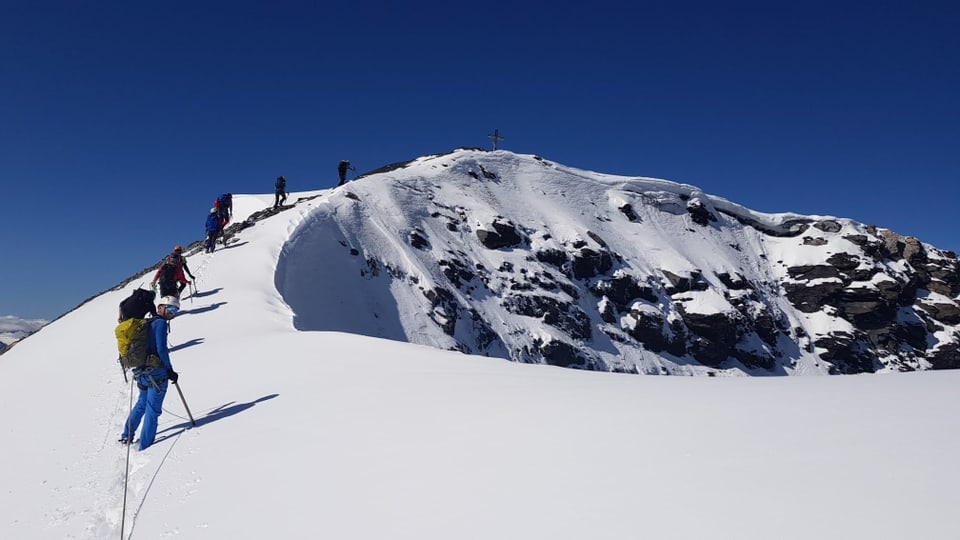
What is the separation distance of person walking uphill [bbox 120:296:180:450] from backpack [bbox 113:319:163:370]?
2cm

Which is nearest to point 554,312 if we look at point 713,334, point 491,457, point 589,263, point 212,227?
point 589,263

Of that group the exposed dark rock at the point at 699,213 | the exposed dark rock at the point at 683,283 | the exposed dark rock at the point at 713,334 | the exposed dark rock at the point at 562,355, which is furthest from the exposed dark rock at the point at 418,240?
the exposed dark rock at the point at 699,213

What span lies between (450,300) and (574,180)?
30.0 m

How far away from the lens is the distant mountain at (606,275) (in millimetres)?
37625

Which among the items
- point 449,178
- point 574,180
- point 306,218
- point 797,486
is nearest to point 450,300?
point 306,218

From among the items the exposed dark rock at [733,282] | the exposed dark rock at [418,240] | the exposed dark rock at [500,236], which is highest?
the exposed dark rock at [500,236]

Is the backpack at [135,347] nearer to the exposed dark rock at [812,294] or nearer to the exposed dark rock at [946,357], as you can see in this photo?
the exposed dark rock at [812,294]

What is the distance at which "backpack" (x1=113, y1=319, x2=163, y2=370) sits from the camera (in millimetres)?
7859

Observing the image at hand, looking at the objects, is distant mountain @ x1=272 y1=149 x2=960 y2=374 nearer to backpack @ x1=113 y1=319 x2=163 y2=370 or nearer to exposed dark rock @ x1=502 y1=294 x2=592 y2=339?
exposed dark rock @ x1=502 y1=294 x2=592 y2=339

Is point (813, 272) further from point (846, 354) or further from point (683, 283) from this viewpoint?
point (683, 283)

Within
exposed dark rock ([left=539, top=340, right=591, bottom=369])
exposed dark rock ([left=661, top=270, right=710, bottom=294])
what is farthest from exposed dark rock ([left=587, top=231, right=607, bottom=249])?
exposed dark rock ([left=539, top=340, right=591, bottom=369])

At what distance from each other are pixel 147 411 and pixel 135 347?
1.06 metres

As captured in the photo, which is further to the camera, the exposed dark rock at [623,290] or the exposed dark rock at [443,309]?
the exposed dark rock at [623,290]

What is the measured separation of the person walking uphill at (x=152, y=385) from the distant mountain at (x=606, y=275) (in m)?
18.6
